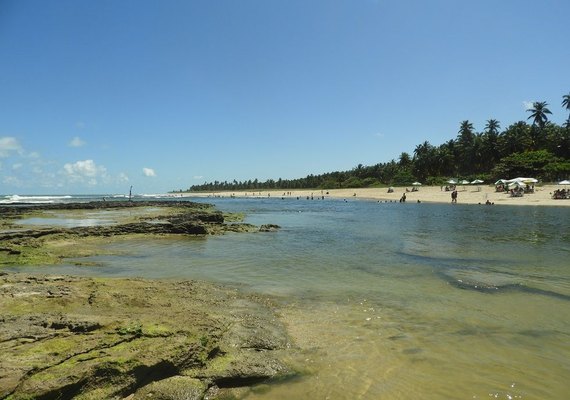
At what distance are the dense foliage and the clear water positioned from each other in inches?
2601

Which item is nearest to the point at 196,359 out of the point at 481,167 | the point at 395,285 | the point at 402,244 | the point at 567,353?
the point at 567,353

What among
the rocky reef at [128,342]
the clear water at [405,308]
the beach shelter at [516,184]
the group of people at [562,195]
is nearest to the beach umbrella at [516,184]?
the beach shelter at [516,184]

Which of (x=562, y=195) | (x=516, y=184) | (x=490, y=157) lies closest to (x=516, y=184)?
(x=516, y=184)

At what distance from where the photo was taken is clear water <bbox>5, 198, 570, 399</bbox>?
5.50 meters

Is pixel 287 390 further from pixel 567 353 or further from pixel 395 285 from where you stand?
pixel 395 285

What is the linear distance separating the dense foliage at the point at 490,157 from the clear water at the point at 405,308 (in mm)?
66057

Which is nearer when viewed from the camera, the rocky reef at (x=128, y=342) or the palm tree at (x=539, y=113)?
the rocky reef at (x=128, y=342)

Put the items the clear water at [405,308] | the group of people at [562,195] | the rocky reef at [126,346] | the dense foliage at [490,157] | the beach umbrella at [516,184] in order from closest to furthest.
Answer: the rocky reef at [126,346] → the clear water at [405,308] → the group of people at [562,195] → the beach umbrella at [516,184] → the dense foliage at [490,157]

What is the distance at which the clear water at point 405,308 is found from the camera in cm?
550

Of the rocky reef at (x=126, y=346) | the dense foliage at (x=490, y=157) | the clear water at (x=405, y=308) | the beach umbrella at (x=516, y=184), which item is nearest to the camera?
the rocky reef at (x=126, y=346)

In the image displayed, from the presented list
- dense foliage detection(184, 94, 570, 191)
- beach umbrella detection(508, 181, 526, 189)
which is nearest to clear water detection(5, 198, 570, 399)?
beach umbrella detection(508, 181, 526, 189)

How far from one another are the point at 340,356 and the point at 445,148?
11462cm

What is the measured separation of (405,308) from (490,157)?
104107 millimetres

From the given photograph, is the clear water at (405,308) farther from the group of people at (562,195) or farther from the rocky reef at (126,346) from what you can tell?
the group of people at (562,195)
